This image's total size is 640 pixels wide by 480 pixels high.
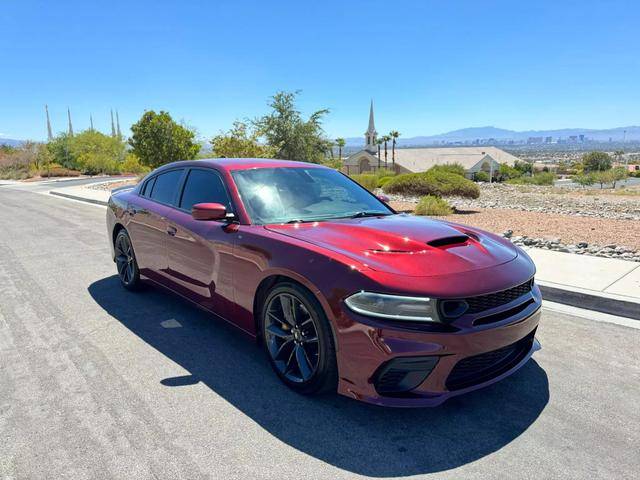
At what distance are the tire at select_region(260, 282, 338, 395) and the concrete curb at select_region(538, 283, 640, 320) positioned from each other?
134 inches

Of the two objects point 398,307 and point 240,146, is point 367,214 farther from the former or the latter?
point 240,146

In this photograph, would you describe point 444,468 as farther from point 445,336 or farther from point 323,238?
point 323,238

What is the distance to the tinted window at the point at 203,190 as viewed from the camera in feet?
13.3

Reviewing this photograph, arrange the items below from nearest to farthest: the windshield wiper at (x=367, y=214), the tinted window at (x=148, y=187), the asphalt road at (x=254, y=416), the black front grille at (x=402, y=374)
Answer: the asphalt road at (x=254, y=416) < the black front grille at (x=402, y=374) < the windshield wiper at (x=367, y=214) < the tinted window at (x=148, y=187)

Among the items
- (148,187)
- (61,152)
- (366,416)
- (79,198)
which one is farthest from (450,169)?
(61,152)

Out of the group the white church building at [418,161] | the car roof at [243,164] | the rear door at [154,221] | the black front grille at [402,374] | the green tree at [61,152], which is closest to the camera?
the black front grille at [402,374]

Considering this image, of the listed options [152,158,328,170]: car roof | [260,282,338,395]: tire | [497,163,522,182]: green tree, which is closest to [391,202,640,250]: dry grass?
[152,158,328,170]: car roof

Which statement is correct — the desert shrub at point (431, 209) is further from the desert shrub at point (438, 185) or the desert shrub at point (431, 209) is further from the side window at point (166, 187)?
the side window at point (166, 187)

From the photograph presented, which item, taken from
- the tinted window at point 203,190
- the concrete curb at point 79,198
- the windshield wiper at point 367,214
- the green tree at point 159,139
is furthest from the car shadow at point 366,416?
the green tree at point 159,139

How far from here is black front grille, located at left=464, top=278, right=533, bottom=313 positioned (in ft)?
8.80

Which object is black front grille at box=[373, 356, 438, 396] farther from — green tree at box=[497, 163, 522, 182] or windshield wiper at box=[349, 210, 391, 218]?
green tree at box=[497, 163, 522, 182]

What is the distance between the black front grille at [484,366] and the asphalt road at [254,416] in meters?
0.31

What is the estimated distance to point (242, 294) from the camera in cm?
354

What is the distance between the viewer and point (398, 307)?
262cm
